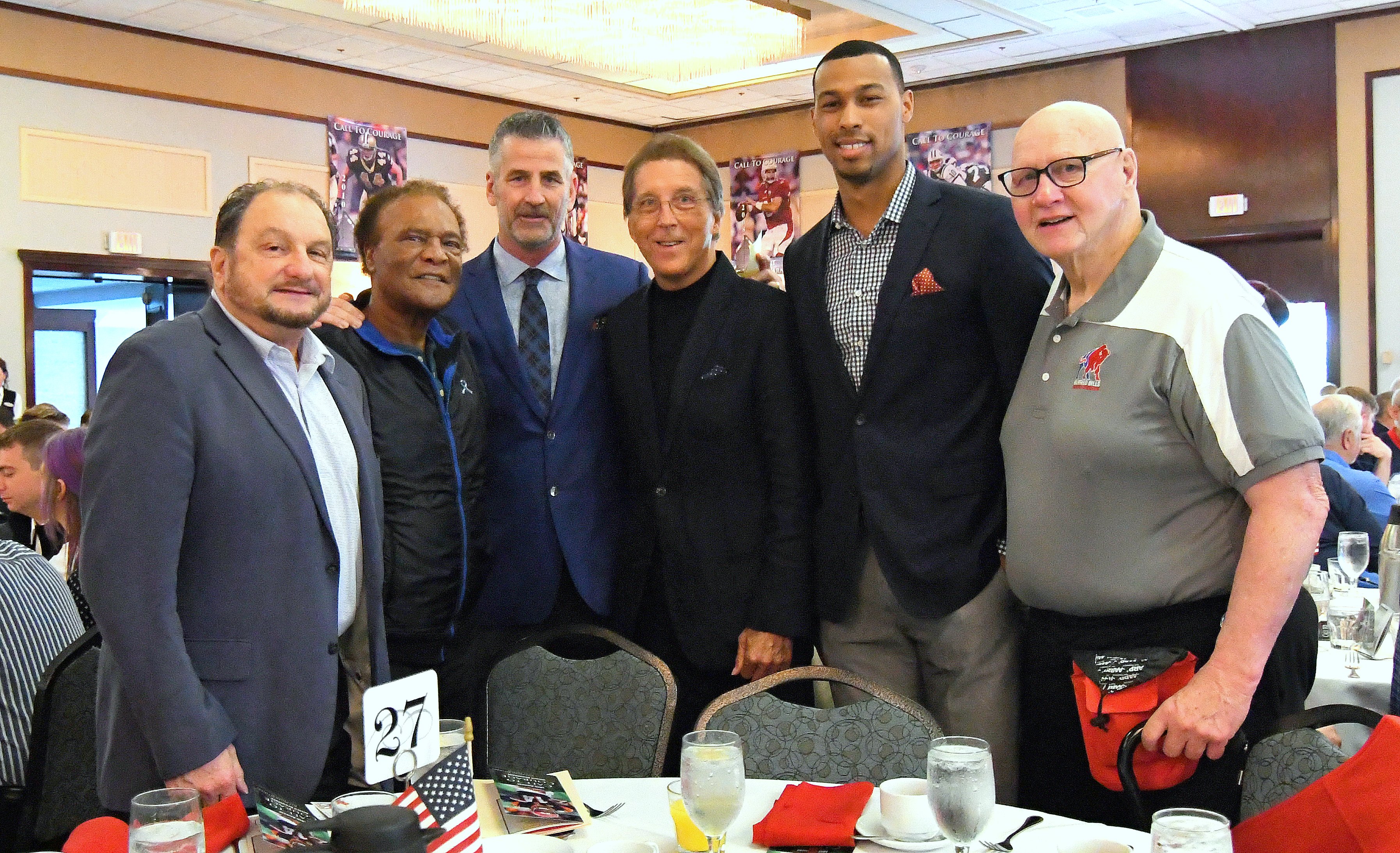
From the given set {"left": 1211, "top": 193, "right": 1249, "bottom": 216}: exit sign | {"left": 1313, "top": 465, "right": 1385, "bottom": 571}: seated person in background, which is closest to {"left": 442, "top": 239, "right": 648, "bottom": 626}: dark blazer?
{"left": 1313, "top": 465, "right": 1385, "bottom": 571}: seated person in background

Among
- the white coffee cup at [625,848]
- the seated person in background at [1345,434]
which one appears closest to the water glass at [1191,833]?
the white coffee cup at [625,848]

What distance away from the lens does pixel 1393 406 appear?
254 inches

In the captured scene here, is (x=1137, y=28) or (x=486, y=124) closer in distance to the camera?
(x=1137, y=28)

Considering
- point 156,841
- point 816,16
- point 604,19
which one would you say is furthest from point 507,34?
point 156,841

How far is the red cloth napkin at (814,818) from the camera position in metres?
1.82

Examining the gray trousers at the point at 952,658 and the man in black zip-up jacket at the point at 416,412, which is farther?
the man in black zip-up jacket at the point at 416,412

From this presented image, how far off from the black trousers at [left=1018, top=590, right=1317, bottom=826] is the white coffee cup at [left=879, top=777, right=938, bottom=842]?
65 cm

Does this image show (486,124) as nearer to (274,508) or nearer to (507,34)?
(507,34)

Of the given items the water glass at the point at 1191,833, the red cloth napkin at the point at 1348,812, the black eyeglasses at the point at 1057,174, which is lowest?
the red cloth napkin at the point at 1348,812

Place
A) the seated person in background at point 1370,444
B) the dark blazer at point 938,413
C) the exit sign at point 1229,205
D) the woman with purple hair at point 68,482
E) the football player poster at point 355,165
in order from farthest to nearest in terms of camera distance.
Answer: the football player poster at point 355,165, the exit sign at point 1229,205, the seated person in background at point 1370,444, the woman with purple hair at point 68,482, the dark blazer at point 938,413

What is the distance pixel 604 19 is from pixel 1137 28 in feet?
14.5

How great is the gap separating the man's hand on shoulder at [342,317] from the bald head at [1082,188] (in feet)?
5.31

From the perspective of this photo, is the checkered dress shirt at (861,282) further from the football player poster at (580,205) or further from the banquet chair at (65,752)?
the football player poster at (580,205)

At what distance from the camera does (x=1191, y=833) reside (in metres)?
1.40
